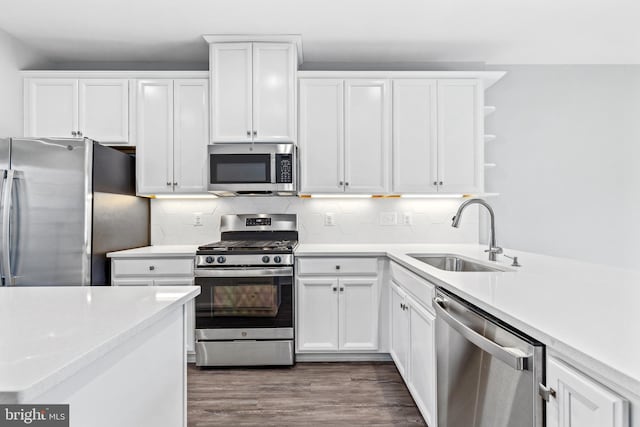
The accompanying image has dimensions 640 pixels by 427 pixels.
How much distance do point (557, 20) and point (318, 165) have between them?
2.10 metres

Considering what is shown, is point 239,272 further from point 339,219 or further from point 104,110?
point 104,110

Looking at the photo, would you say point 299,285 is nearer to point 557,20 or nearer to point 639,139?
point 557,20

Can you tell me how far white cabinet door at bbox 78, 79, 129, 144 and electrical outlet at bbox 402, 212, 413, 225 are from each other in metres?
2.53

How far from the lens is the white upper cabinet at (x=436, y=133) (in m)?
3.08

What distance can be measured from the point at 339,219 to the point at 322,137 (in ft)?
2.59

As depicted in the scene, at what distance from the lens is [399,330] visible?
2492 millimetres

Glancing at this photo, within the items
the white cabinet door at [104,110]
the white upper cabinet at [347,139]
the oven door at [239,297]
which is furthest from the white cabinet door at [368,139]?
the white cabinet door at [104,110]

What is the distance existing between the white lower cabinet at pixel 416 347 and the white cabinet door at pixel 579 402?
0.86 m

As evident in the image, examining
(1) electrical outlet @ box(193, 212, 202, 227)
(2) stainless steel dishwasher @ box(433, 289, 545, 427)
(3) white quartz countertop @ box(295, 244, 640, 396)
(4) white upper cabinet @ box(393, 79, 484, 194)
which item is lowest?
(2) stainless steel dishwasher @ box(433, 289, 545, 427)

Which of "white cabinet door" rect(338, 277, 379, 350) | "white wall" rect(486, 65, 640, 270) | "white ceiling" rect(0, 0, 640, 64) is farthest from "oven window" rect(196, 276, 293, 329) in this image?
"white wall" rect(486, 65, 640, 270)

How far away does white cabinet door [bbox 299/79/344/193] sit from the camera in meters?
3.07

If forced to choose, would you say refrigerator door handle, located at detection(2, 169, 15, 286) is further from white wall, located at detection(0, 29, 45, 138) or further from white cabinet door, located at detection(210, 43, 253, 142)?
white cabinet door, located at detection(210, 43, 253, 142)

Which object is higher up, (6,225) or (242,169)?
(242,169)

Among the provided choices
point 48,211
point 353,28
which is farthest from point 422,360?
point 48,211
